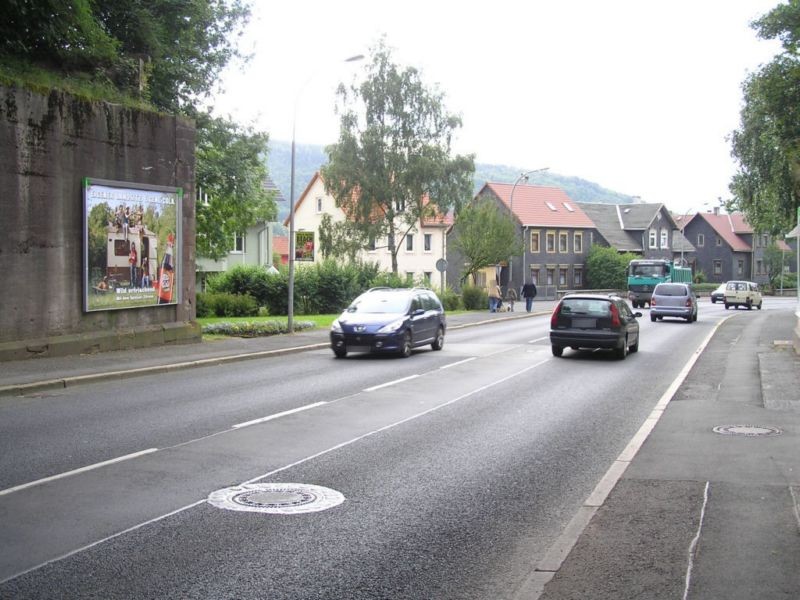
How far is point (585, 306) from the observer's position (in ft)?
66.7

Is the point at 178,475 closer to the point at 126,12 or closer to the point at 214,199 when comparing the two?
the point at 126,12

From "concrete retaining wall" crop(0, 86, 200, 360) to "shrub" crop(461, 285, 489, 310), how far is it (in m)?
29.3

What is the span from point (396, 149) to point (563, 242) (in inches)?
1195

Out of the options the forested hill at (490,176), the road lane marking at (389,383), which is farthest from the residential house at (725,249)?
the road lane marking at (389,383)

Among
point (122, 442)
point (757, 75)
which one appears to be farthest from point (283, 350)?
point (757, 75)

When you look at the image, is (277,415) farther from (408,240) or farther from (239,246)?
(408,240)

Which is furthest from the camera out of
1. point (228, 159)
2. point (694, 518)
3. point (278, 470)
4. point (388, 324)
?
point (228, 159)

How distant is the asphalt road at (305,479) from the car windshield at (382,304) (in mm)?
5478

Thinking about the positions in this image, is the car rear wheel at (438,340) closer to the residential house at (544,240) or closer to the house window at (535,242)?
the residential house at (544,240)

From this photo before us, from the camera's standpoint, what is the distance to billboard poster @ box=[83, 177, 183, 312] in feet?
60.5

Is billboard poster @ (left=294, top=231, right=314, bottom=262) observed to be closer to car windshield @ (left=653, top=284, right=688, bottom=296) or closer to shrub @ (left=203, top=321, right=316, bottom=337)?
shrub @ (left=203, top=321, right=316, bottom=337)

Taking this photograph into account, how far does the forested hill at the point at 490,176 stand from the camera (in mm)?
153012

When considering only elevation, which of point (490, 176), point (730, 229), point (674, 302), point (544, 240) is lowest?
point (674, 302)

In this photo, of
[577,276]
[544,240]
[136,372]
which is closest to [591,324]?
[136,372]
